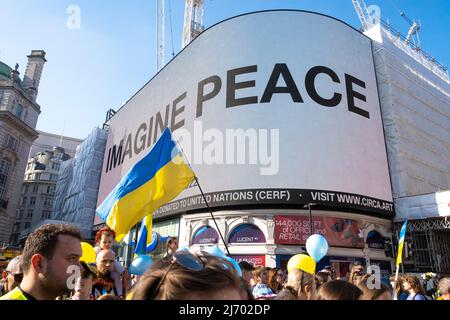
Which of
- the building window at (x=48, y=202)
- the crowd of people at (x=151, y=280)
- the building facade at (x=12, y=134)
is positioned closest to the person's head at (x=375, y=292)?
the crowd of people at (x=151, y=280)

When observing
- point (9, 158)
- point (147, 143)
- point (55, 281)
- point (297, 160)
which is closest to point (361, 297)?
point (55, 281)

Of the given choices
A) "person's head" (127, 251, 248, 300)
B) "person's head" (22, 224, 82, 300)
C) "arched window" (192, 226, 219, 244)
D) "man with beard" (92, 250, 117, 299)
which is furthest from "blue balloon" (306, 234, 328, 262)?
"arched window" (192, 226, 219, 244)

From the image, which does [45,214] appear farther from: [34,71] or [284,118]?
[284,118]

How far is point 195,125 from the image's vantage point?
26.0 meters

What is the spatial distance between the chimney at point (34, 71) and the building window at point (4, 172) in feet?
42.4

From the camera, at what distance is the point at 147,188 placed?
6379mm

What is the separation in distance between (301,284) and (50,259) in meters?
2.68

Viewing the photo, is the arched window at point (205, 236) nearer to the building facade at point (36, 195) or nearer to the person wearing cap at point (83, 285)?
the person wearing cap at point (83, 285)

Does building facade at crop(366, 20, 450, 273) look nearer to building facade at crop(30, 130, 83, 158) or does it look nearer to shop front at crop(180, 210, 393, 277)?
shop front at crop(180, 210, 393, 277)

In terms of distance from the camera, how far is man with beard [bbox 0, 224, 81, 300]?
222cm

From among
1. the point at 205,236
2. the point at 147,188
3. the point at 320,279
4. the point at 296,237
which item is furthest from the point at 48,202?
the point at 320,279

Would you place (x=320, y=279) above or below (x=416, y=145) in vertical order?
below

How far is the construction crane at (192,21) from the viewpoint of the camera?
5062 cm
